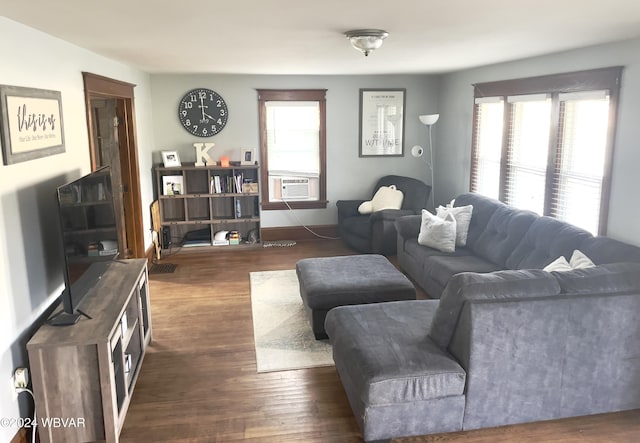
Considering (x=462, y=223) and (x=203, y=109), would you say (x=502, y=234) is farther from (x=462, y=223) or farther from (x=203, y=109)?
(x=203, y=109)

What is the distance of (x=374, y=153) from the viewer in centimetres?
704

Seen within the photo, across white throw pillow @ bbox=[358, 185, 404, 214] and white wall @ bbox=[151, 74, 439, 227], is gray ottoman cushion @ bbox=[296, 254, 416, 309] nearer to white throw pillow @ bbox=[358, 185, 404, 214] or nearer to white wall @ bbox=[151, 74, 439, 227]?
white throw pillow @ bbox=[358, 185, 404, 214]

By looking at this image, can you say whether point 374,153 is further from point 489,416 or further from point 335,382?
point 489,416

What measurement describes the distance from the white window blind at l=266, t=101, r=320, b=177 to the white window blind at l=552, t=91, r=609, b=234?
3.32m

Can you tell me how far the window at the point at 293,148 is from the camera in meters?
6.71

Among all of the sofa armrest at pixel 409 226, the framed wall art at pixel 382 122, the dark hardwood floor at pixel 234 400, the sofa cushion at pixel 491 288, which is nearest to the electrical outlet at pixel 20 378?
the dark hardwood floor at pixel 234 400

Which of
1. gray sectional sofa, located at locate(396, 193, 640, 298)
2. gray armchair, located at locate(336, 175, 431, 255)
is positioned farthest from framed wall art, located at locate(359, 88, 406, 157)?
gray sectional sofa, located at locate(396, 193, 640, 298)

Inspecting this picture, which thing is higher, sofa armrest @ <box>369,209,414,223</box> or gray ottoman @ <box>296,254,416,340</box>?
sofa armrest @ <box>369,209,414,223</box>

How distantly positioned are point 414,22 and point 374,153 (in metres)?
4.16

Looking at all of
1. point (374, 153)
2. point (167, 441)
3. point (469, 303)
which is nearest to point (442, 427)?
point (469, 303)

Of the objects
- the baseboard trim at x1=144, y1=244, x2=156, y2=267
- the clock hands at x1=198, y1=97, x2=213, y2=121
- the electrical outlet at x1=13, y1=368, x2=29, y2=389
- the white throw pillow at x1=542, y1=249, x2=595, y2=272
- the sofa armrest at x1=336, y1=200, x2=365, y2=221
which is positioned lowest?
the baseboard trim at x1=144, y1=244, x2=156, y2=267

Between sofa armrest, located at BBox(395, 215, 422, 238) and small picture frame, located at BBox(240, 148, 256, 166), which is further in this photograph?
small picture frame, located at BBox(240, 148, 256, 166)

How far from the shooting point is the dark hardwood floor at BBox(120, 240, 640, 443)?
279cm

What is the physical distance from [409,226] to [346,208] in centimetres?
145
